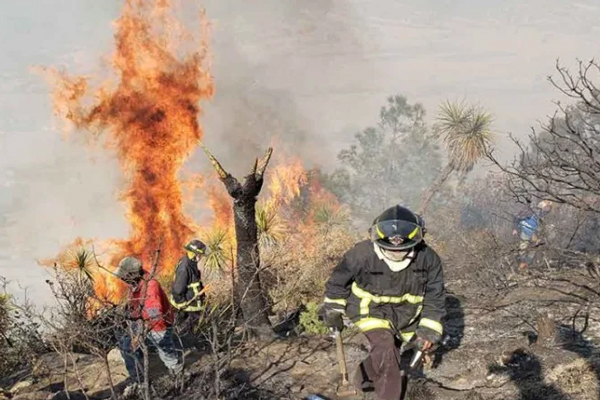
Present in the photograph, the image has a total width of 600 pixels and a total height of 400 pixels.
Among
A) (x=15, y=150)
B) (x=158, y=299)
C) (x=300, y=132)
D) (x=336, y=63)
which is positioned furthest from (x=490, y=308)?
(x=15, y=150)

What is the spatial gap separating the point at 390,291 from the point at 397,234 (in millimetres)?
594

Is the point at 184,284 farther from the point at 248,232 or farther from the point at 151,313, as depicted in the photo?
the point at 248,232

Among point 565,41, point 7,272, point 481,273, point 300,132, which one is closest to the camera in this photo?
point 481,273

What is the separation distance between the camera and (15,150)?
96500 mm

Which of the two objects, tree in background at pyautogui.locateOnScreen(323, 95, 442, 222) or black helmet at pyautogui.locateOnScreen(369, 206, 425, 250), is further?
tree in background at pyautogui.locateOnScreen(323, 95, 442, 222)

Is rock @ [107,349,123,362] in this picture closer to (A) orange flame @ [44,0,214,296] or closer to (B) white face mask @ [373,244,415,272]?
(B) white face mask @ [373,244,415,272]

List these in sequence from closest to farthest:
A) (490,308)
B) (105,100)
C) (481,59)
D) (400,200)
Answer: (490,308) → (105,100) → (400,200) → (481,59)

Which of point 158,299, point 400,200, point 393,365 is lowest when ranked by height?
point 393,365

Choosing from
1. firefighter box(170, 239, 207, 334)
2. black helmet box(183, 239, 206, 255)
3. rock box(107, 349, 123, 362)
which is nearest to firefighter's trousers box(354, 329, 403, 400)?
firefighter box(170, 239, 207, 334)

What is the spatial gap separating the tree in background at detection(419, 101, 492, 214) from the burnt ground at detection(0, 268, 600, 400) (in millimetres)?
11401

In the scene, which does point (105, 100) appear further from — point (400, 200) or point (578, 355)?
point (400, 200)

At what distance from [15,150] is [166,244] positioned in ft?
303

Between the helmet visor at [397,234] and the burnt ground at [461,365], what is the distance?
185cm

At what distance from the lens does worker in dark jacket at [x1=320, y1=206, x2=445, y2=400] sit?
4414 mm
